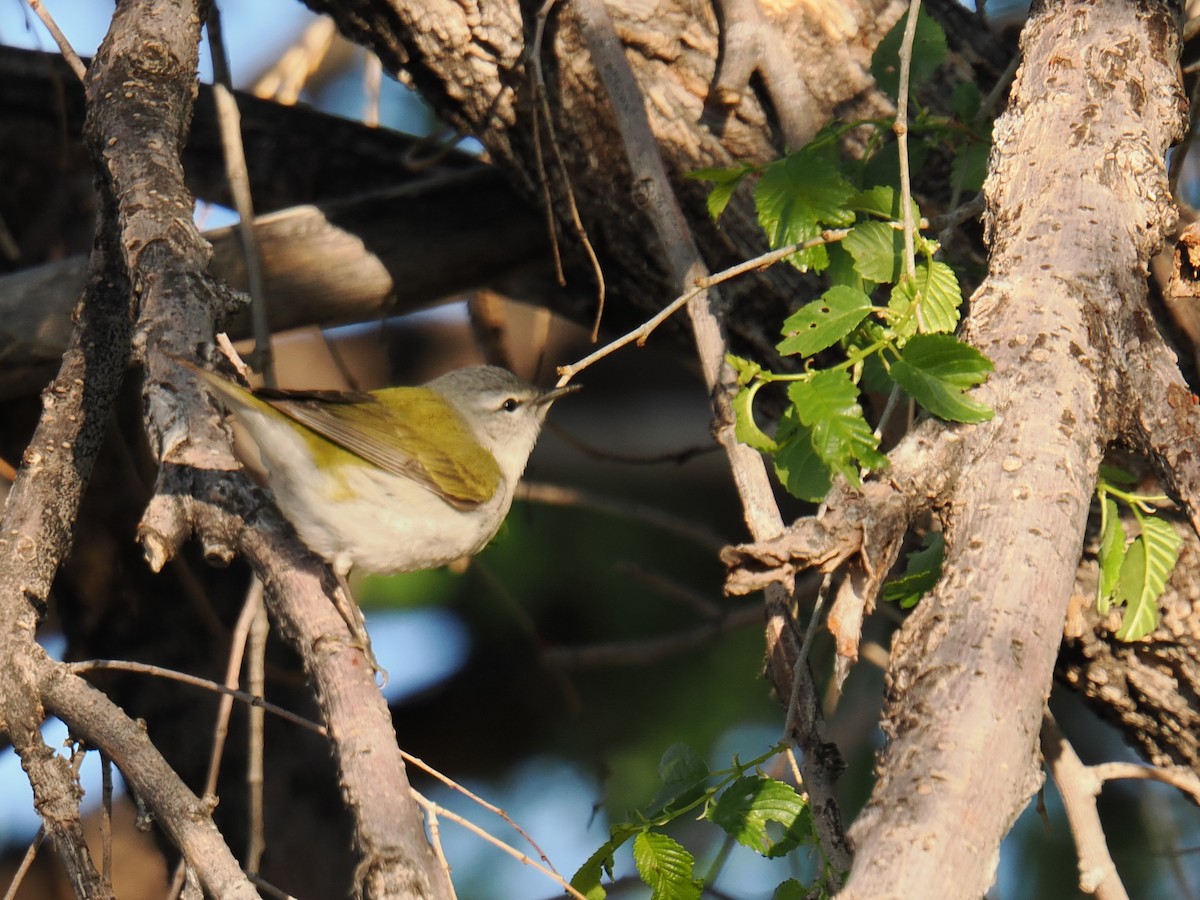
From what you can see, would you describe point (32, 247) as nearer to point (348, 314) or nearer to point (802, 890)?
point (348, 314)

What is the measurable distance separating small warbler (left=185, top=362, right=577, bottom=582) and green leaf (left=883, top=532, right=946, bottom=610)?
1.18m

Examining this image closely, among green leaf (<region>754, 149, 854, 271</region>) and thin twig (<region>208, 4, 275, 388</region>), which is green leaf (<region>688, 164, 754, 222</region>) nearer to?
green leaf (<region>754, 149, 854, 271</region>)

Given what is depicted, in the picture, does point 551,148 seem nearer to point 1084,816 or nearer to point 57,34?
point 57,34

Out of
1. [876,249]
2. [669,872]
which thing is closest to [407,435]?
[876,249]

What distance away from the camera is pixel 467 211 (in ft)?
12.7

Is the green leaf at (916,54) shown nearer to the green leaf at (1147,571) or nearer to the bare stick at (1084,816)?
the green leaf at (1147,571)

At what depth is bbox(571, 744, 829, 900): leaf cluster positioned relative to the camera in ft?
6.07

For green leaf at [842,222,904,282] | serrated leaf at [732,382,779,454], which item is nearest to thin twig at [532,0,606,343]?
green leaf at [842,222,904,282]

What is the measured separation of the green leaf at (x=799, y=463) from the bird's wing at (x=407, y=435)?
51.5 inches

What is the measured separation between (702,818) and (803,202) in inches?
44.9

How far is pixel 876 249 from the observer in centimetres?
227

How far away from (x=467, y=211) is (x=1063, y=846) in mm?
3680

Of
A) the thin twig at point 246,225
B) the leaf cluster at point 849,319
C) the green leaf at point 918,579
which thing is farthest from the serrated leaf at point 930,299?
the thin twig at point 246,225

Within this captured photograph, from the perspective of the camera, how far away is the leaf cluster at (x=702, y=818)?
185 centimetres
